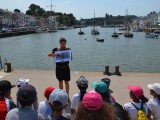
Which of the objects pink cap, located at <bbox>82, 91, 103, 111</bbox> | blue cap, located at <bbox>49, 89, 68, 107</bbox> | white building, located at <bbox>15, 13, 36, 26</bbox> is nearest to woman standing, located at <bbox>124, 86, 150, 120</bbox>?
blue cap, located at <bbox>49, 89, 68, 107</bbox>

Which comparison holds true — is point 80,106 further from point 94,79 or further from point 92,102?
point 94,79

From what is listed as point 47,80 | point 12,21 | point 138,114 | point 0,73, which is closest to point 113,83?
point 47,80

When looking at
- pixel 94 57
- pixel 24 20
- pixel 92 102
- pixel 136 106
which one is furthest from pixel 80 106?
pixel 24 20

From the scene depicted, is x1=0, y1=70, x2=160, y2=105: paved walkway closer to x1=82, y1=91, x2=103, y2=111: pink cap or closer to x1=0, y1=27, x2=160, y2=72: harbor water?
x1=82, y1=91, x2=103, y2=111: pink cap

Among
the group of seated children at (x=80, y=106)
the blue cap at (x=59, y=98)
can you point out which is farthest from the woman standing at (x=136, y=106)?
the blue cap at (x=59, y=98)

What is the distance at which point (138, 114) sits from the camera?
16.4 feet

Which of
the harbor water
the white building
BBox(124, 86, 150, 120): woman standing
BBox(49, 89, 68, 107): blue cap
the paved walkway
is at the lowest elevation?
the harbor water

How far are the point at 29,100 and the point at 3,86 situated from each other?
4.42 ft

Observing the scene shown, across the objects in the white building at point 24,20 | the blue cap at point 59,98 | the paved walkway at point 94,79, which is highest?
the white building at point 24,20

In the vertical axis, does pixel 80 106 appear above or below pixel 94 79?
above

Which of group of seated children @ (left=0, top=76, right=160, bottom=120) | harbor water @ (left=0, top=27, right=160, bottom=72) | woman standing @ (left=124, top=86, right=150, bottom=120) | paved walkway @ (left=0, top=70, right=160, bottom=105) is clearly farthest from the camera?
harbor water @ (left=0, top=27, right=160, bottom=72)

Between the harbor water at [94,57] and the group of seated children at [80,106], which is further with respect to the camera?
the harbor water at [94,57]

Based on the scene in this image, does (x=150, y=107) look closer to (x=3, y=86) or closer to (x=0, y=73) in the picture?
(x=3, y=86)

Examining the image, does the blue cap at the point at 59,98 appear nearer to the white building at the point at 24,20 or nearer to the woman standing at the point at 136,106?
the woman standing at the point at 136,106
